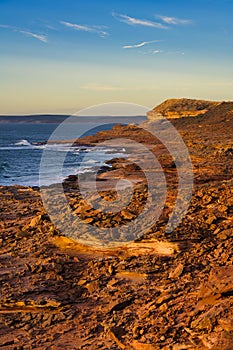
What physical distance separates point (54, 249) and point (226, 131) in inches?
2069

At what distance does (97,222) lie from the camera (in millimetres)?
10078

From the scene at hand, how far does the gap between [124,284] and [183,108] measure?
91994 mm

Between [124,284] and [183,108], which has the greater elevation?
[183,108]

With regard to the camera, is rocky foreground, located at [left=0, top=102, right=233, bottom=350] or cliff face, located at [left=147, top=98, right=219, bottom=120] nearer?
rocky foreground, located at [left=0, top=102, right=233, bottom=350]

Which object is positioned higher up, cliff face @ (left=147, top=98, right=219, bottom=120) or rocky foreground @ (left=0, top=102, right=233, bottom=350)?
cliff face @ (left=147, top=98, right=219, bottom=120)

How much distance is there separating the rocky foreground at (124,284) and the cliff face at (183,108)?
81.0 metres

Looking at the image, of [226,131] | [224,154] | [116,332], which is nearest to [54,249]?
[116,332]

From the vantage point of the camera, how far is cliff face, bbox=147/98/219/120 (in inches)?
3594

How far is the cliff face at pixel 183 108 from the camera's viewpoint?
91.3 meters

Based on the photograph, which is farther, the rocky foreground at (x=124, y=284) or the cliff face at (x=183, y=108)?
the cliff face at (x=183, y=108)

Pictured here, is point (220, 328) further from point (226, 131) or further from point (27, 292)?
point (226, 131)

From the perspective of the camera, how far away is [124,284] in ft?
26.2

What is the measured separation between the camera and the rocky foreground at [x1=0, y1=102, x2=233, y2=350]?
6098 millimetres

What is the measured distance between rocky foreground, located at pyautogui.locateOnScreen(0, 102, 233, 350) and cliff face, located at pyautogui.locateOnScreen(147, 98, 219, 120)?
81031mm
